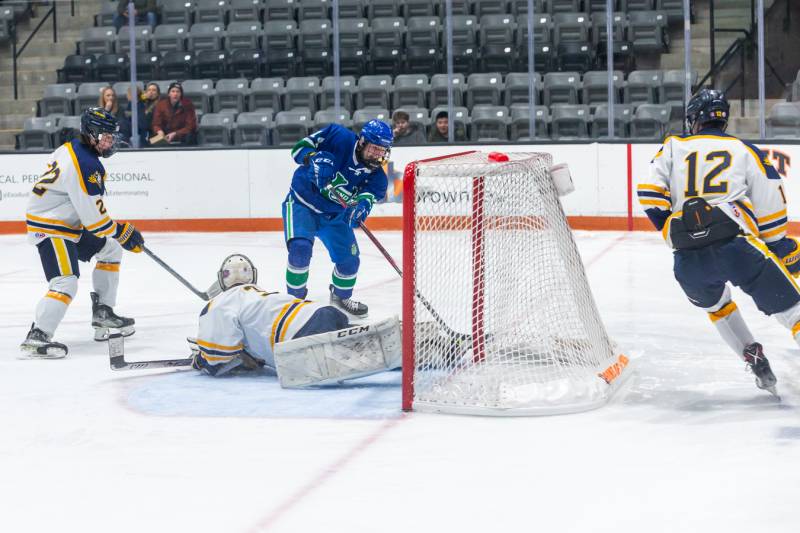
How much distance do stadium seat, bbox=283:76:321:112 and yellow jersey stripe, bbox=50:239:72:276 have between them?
5.68 m

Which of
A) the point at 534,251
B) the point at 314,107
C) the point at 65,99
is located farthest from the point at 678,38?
the point at 534,251

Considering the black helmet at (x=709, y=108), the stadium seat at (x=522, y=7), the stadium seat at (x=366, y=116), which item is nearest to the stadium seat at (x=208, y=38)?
the stadium seat at (x=366, y=116)

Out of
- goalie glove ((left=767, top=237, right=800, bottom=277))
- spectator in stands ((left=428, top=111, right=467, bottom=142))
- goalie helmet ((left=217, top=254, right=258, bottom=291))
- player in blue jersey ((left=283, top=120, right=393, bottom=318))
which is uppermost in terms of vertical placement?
spectator in stands ((left=428, top=111, right=467, bottom=142))

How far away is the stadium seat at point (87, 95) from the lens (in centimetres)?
1131

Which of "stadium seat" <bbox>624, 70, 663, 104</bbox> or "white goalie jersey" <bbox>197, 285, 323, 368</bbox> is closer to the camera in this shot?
"white goalie jersey" <bbox>197, 285, 323, 368</bbox>

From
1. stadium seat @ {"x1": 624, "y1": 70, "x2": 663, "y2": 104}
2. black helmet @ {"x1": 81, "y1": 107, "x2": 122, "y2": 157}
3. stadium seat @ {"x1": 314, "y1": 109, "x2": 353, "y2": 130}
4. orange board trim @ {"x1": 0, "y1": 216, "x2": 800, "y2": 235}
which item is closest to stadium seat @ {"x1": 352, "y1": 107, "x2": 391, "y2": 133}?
stadium seat @ {"x1": 314, "y1": 109, "x2": 353, "y2": 130}

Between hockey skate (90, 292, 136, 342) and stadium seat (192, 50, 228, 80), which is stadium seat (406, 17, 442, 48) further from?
hockey skate (90, 292, 136, 342)

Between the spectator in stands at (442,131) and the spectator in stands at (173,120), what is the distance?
2086mm

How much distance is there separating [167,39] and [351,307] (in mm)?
6271

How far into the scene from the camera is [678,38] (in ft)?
35.4

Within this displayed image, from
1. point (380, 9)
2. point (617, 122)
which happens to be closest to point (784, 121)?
point (617, 122)

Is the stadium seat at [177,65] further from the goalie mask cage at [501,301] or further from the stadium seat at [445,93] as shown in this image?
the goalie mask cage at [501,301]

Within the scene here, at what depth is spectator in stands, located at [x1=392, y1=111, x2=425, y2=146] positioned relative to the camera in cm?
1016

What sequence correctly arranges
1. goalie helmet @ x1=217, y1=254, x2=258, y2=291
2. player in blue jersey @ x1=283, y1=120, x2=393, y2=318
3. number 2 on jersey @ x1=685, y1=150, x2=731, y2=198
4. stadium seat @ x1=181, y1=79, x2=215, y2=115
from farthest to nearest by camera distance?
stadium seat @ x1=181, y1=79, x2=215, y2=115
player in blue jersey @ x1=283, y1=120, x2=393, y2=318
goalie helmet @ x1=217, y1=254, x2=258, y2=291
number 2 on jersey @ x1=685, y1=150, x2=731, y2=198
